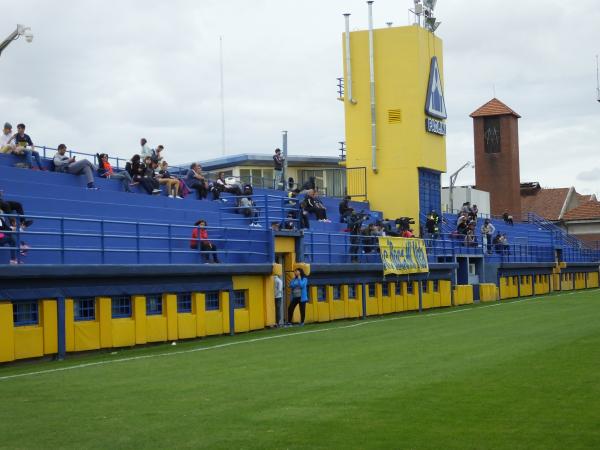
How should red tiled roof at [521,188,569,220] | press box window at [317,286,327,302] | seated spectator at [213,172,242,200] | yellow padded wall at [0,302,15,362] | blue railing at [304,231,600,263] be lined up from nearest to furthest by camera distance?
yellow padded wall at [0,302,15,362], press box window at [317,286,327,302], blue railing at [304,231,600,263], seated spectator at [213,172,242,200], red tiled roof at [521,188,569,220]

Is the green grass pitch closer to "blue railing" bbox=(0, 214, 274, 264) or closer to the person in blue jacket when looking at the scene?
"blue railing" bbox=(0, 214, 274, 264)

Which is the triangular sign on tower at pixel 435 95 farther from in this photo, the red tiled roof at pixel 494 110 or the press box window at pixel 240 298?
the red tiled roof at pixel 494 110

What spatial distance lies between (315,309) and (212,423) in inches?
849

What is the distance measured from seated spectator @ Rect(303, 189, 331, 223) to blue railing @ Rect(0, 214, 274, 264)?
7.00m

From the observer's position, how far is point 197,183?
3322cm

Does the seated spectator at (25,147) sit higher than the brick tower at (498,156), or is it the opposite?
the brick tower at (498,156)

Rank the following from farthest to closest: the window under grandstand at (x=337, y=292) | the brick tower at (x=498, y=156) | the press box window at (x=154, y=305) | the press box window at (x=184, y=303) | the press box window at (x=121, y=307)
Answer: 1. the brick tower at (x=498, y=156)
2. the window under grandstand at (x=337, y=292)
3. the press box window at (x=184, y=303)
4. the press box window at (x=154, y=305)
5. the press box window at (x=121, y=307)

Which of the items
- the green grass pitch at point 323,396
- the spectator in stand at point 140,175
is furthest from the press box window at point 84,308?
the spectator in stand at point 140,175

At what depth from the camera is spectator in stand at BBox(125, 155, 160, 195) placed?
2961 centimetres

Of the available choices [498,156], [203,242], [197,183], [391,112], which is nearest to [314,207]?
[197,183]

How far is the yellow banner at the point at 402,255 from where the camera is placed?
38031mm

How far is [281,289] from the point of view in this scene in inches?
1184

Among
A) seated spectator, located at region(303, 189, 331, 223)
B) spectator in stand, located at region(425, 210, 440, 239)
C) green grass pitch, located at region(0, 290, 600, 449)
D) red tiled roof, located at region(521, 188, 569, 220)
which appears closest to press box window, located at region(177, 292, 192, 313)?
green grass pitch, located at region(0, 290, 600, 449)

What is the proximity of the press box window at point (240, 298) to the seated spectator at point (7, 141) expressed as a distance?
6852mm
